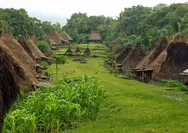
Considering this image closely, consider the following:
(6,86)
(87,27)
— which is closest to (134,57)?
(6,86)

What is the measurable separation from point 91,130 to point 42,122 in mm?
1796

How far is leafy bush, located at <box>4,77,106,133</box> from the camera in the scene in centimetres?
1172

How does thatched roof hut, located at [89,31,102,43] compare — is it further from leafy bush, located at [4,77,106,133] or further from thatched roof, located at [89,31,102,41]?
leafy bush, located at [4,77,106,133]

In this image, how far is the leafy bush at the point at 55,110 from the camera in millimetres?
11719

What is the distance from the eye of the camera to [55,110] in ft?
42.8

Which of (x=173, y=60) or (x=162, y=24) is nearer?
(x=173, y=60)

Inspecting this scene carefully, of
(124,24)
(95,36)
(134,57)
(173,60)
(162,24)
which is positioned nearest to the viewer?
(173,60)

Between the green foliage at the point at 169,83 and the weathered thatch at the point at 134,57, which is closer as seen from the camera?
the green foliage at the point at 169,83

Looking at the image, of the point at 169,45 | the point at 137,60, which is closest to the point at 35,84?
the point at 169,45

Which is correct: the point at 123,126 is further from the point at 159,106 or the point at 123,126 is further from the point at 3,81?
the point at 3,81

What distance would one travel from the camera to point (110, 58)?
5909 centimetres

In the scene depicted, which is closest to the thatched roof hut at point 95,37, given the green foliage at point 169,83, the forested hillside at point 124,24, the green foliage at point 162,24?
the forested hillside at point 124,24

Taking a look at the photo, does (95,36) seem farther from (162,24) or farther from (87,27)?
(162,24)

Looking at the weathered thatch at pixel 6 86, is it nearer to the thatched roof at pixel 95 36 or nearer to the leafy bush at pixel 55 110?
the leafy bush at pixel 55 110
